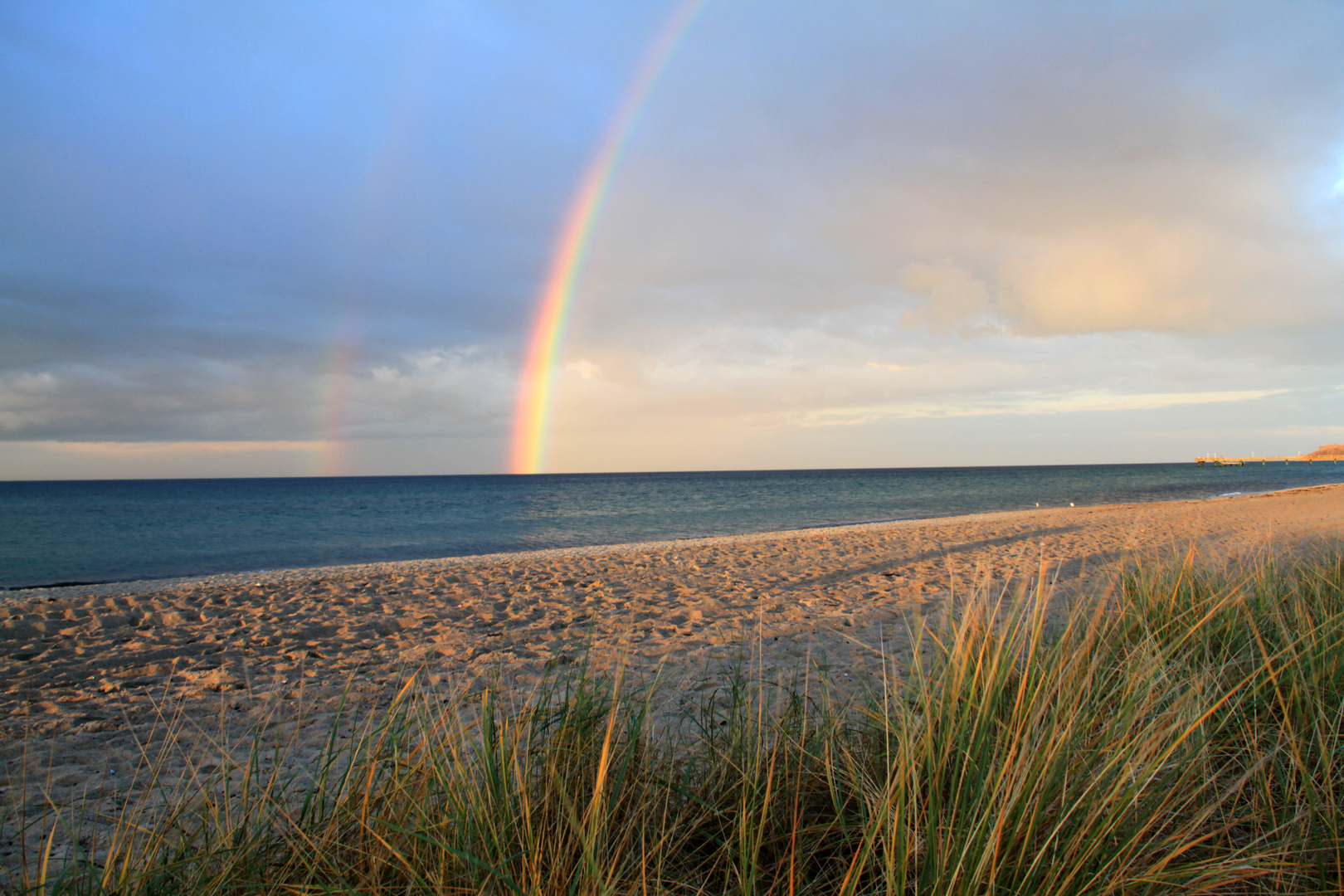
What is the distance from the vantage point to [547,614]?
8031 mm

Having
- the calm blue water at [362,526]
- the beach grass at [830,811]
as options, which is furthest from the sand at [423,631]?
the calm blue water at [362,526]

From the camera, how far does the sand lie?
4.36 metres

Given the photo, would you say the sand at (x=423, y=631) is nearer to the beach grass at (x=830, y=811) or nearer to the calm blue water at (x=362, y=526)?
the beach grass at (x=830, y=811)

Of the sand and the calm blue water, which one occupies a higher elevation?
the sand

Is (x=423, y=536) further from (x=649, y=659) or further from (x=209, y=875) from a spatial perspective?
(x=209, y=875)

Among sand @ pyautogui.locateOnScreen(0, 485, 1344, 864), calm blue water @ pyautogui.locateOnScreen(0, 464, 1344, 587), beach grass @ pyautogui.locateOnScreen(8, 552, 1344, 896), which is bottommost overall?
calm blue water @ pyautogui.locateOnScreen(0, 464, 1344, 587)

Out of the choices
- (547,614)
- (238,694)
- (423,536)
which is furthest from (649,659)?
(423,536)

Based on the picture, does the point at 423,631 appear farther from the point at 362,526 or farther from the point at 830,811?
the point at 362,526

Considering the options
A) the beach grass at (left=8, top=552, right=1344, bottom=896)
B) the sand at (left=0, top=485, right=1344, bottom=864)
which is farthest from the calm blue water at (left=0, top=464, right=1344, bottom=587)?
the beach grass at (left=8, top=552, right=1344, bottom=896)

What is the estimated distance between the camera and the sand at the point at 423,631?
4355 millimetres

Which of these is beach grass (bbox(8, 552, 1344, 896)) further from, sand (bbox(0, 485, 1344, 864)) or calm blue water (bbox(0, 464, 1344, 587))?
calm blue water (bbox(0, 464, 1344, 587))

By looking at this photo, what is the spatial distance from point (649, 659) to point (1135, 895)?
444 centimetres

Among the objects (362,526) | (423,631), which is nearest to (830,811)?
(423,631)

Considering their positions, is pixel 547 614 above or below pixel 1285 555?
below
